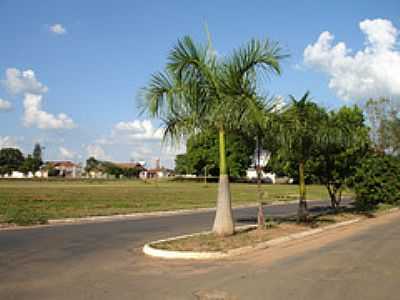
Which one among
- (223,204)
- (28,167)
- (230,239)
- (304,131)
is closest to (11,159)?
(28,167)

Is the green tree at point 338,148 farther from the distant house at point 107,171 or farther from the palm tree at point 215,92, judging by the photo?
the distant house at point 107,171

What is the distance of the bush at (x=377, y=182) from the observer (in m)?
27.6

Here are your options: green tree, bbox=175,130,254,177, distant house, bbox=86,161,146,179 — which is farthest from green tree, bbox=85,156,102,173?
green tree, bbox=175,130,254,177

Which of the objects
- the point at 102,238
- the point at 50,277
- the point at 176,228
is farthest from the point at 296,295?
the point at 176,228

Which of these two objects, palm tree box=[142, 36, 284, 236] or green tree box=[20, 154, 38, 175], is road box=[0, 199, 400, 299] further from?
green tree box=[20, 154, 38, 175]

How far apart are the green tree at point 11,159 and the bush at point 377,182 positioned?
138675 millimetres

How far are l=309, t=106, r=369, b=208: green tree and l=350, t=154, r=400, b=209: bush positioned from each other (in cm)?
376

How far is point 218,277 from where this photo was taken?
27.5 ft

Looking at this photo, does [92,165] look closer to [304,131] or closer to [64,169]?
[64,169]

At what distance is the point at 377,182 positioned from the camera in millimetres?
27641

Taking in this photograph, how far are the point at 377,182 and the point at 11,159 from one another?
148 metres

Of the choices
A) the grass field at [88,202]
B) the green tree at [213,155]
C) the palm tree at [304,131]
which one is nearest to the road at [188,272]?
the green tree at [213,155]

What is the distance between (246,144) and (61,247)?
6335 mm

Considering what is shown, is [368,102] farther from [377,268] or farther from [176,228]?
[377,268]
